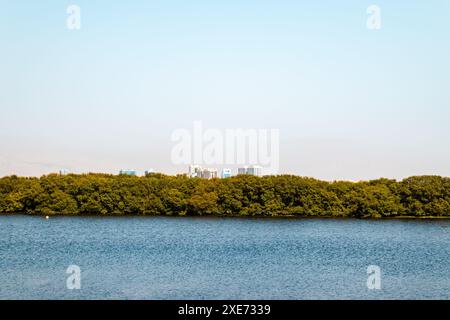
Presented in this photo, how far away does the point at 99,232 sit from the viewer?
45188mm

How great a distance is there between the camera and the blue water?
2252cm

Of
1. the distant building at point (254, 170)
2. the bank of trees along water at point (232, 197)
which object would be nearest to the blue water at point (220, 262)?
the bank of trees along water at point (232, 197)

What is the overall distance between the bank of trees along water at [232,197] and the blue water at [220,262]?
58.8ft

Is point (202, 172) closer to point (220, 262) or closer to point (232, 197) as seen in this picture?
point (232, 197)

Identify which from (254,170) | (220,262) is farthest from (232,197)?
(220,262)

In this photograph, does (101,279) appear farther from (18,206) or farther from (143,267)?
(18,206)

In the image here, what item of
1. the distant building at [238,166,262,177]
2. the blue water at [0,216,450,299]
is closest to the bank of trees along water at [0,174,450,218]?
the distant building at [238,166,262,177]

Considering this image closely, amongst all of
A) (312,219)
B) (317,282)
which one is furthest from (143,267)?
(312,219)

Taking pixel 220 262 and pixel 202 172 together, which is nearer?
pixel 220 262

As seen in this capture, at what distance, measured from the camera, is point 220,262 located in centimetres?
2920

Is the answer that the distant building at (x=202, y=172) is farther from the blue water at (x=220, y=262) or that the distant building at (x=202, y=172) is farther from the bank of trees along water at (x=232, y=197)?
the blue water at (x=220, y=262)

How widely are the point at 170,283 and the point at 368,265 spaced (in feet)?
36.4

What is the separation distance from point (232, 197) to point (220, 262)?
4019 centimetres

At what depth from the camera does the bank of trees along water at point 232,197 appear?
220 ft
